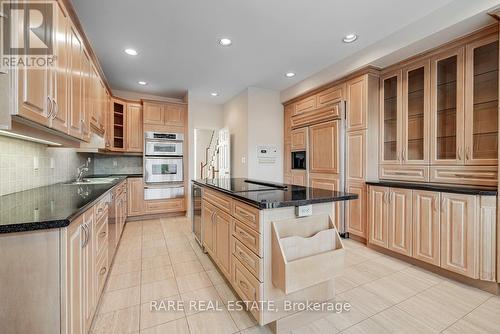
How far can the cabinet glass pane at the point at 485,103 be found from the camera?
2217mm

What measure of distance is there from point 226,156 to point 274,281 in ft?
13.0

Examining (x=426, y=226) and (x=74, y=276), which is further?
(x=426, y=226)

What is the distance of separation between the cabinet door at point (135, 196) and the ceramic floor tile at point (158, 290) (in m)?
2.60

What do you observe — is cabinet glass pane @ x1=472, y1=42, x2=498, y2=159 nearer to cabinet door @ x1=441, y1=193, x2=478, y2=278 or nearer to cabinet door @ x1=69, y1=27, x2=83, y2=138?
cabinet door @ x1=441, y1=193, x2=478, y2=278

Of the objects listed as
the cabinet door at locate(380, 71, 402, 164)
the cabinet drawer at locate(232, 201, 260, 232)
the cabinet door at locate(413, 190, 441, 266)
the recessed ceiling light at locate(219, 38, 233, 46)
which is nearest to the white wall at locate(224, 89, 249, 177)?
the recessed ceiling light at locate(219, 38, 233, 46)

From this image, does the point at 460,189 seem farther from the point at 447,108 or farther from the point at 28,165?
the point at 28,165

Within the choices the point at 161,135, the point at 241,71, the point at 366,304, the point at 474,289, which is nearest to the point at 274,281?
the point at 366,304

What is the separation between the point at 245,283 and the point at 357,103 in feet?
9.27

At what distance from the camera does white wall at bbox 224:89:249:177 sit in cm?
457

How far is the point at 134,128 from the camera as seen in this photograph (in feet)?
→ 14.8

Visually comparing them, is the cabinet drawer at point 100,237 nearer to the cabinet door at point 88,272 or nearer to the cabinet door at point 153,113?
the cabinet door at point 88,272

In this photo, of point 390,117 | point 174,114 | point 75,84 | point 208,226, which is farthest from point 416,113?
point 174,114

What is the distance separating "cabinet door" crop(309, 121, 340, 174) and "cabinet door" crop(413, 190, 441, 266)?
118 cm

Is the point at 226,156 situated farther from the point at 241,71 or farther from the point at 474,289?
the point at 474,289
